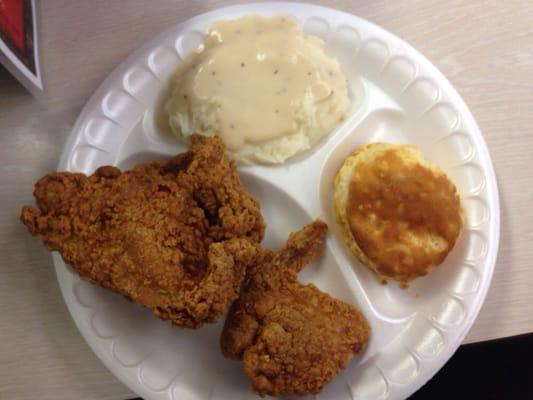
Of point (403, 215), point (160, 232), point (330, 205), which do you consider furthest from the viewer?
point (330, 205)

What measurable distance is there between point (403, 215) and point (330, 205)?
0.26 meters

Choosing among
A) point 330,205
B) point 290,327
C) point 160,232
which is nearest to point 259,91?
point 330,205

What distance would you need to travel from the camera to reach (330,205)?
1717 mm

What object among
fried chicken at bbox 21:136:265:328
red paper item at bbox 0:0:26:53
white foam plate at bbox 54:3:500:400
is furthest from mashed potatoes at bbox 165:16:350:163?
red paper item at bbox 0:0:26:53

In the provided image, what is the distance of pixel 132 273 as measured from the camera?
1.38m

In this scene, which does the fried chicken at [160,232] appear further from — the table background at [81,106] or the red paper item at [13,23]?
the red paper item at [13,23]

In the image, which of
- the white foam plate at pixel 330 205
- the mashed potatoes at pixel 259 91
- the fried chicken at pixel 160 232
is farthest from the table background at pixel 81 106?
the fried chicken at pixel 160 232

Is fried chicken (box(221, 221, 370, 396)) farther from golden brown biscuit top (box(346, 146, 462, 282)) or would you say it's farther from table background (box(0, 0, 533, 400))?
table background (box(0, 0, 533, 400))

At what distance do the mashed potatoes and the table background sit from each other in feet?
0.87

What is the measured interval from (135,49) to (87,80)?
0.70 feet

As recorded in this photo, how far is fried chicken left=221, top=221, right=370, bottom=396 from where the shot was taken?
145cm

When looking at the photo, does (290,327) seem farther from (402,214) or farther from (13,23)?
(13,23)

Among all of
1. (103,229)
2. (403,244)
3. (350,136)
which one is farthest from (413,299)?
(103,229)

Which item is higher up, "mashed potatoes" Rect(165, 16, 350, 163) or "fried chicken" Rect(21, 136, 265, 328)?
"mashed potatoes" Rect(165, 16, 350, 163)
